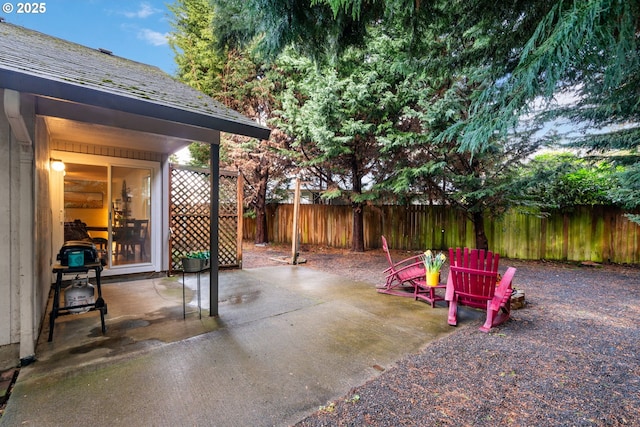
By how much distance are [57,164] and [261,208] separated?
262 inches

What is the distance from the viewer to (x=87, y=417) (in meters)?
1.92

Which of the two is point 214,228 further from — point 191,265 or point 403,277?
point 403,277

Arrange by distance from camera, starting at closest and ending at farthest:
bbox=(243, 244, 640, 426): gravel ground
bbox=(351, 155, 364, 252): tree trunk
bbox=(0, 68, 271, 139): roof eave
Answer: bbox=(243, 244, 640, 426): gravel ground → bbox=(0, 68, 271, 139): roof eave → bbox=(351, 155, 364, 252): tree trunk

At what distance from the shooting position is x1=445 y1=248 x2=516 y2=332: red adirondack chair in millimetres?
3432

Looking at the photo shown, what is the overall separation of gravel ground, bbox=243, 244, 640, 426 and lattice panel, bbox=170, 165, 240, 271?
5.18 metres

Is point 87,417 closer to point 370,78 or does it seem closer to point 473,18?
point 473,18

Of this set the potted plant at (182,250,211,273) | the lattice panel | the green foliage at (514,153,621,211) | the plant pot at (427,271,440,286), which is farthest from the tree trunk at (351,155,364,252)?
the potted plant at (182,250,211,273)

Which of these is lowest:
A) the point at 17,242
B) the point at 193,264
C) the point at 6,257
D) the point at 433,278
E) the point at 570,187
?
the point at 433,278

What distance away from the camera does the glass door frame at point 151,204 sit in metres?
5.57

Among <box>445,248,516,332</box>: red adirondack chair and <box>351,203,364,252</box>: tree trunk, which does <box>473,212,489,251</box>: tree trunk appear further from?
<box>445,248,516,332</box>: red adirondack chair

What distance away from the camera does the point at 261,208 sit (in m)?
11.2

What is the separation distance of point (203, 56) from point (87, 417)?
12.2 meters

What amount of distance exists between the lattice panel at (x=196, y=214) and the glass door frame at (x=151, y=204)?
0.30 m

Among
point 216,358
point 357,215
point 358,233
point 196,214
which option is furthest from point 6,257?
point 358,233
